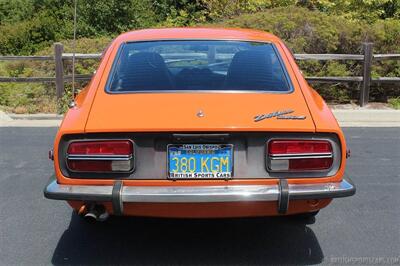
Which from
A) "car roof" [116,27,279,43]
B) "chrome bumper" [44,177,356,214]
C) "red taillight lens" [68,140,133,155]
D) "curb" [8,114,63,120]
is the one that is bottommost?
"curb" [8,114,63,120]

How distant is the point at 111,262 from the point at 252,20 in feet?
28.4

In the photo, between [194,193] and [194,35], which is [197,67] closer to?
[194,35]

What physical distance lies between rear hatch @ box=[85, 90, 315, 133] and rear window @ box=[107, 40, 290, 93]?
6.4 inches

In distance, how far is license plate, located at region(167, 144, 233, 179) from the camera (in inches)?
133

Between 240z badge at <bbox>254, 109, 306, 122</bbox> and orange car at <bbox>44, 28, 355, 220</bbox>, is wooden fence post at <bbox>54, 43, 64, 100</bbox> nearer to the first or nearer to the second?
orange car at <bbox>44, 28, 355, 220</bbox>

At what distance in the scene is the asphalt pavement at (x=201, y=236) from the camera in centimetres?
394

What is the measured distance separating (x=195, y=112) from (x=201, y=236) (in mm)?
1225

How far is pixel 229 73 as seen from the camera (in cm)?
412

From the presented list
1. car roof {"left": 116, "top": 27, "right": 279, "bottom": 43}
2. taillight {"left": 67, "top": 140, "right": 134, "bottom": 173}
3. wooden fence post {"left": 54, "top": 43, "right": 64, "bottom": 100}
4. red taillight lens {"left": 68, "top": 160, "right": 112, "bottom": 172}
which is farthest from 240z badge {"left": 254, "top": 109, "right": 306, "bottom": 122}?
wooden fence post {"left": 54, "top": 43, "right": 64, "bottom": 100}

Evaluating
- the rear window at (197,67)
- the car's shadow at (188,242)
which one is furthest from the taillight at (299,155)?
the car's shadow at (188,242)

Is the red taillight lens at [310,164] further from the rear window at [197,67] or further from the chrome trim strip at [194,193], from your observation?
the rear window at [197,67]

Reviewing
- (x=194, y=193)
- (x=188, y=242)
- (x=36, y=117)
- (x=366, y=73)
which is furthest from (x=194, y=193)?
(x=366, y=73)

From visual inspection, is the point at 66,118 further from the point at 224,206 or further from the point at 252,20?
the point at 252,20

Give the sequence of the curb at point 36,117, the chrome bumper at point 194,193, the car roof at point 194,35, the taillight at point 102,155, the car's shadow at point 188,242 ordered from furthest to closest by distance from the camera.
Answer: the curb at point 36,117 → the car roof at point 194,35 → the car's shadow at point 188,242 → the taillight at point 102,155 → the chrome bumper at point 194,193
